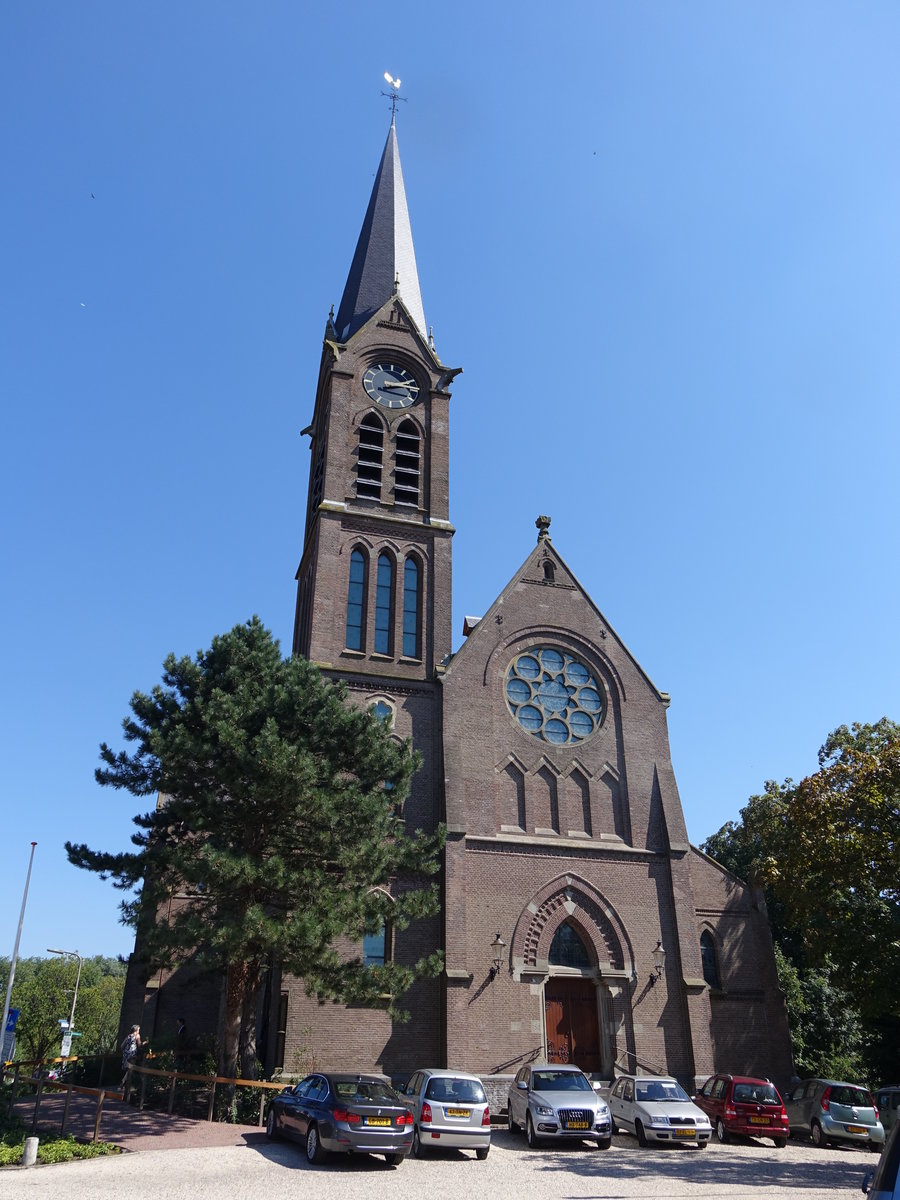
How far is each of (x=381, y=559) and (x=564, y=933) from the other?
13622mm

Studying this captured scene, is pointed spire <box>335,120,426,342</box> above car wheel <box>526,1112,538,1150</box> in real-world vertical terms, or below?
above

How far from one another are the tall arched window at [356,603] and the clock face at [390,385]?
693 centimetres

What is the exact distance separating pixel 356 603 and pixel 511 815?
343 inches

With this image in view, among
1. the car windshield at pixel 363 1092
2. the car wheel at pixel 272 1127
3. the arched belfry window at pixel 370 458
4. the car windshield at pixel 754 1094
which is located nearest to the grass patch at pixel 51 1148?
the car wheel at pixel 272 1127

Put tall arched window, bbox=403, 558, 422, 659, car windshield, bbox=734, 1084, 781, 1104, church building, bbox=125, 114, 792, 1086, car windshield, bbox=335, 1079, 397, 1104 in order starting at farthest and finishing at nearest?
tall arched window, bbox=403, 558, 422, 659 → church building, bbox=125, 114, 792, 1086 → car windshield, bbox=734, 1084, 781, 1104 → car windshield, bbox=335, 1079, 397, 1104

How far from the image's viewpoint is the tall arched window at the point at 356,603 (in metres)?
30.1

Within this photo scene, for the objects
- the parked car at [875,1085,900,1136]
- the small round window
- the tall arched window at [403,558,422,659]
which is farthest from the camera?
the tall arched window at [403,558,422,659]

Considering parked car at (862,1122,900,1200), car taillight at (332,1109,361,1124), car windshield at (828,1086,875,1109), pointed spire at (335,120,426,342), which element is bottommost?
car windshield at (828,1086,875,1109)

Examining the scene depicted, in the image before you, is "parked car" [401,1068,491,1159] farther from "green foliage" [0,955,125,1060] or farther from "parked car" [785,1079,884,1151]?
"green foliage" [0,955,125,1060]

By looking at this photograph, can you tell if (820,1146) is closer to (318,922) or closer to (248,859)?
(318,922)

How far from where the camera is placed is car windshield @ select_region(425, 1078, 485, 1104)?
54.6 ft

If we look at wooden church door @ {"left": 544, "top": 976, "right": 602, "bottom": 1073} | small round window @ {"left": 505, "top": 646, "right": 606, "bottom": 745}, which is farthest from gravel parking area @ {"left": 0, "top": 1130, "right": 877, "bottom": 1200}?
small round window @ {"left": 505, "top": 646, "right": 606, "bottom": 745}

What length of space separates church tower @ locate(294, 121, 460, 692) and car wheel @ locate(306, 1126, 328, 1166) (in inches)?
600

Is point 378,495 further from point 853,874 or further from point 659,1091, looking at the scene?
point 659,1091
